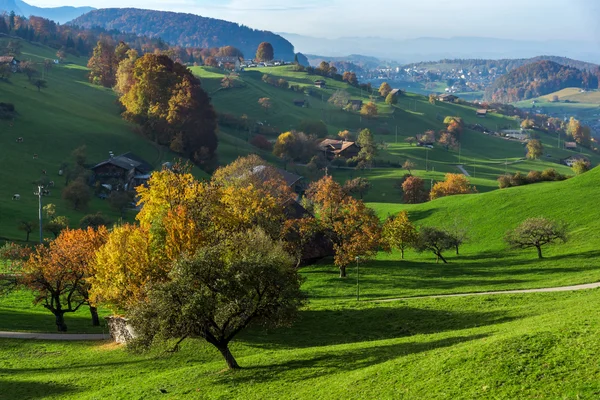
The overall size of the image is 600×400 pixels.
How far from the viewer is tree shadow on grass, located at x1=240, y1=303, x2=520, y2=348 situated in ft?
114

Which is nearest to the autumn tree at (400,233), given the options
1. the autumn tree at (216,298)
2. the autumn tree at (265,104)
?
the autumn tree at (216,298)

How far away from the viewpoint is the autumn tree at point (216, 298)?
1117 inches

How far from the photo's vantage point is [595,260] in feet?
164

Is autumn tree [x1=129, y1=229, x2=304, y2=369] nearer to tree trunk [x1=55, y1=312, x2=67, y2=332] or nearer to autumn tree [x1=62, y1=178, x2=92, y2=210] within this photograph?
tree trunk [x1=55, y1=312, x2=67, y2=332]

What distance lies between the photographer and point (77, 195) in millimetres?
82125

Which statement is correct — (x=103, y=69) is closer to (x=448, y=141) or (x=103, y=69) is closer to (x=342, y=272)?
(x=448, y=141)

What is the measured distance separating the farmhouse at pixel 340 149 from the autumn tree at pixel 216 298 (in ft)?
387

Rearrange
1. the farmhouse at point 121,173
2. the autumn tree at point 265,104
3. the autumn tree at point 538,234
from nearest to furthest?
the autumn tree at point 538,234 → the farmhouse at point 121,173 → the autumn tree at point 265,104

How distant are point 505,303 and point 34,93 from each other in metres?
122

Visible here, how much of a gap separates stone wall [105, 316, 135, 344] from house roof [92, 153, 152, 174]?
209 ft

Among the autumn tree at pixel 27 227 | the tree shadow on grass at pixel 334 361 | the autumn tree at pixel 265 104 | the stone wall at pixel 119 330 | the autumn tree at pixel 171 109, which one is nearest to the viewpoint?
the tree shadow on grass at pixel 334 361

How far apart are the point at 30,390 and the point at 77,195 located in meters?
54.5

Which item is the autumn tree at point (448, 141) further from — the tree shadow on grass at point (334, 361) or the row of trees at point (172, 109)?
the tree shadow on grass at point (334, 361)

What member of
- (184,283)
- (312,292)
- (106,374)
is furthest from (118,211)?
(184,283)
